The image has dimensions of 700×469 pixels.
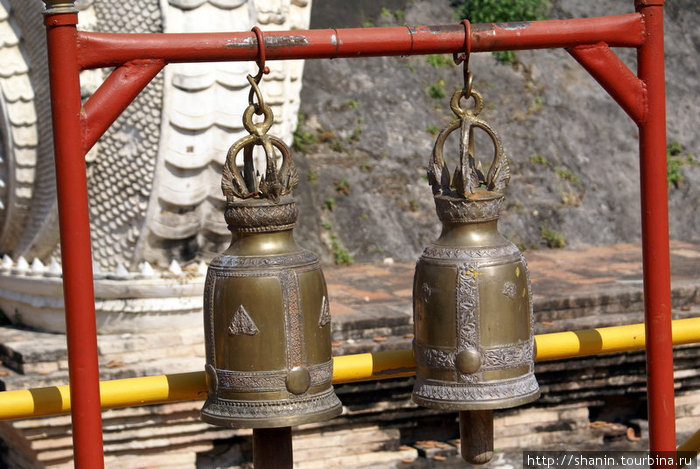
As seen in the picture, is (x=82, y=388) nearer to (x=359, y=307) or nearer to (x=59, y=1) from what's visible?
(x=59, y=1)

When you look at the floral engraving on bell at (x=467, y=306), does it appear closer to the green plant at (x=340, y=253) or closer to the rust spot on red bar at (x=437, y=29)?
the rust spot on red bar at (x=437, y=29)

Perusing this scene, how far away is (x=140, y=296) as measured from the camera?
11.4 ft

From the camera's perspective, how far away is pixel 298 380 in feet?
6.16

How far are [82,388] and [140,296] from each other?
1654 mm

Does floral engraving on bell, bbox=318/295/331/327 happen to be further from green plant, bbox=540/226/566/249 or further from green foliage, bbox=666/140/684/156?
green foliage, bbox=666/140/684/156

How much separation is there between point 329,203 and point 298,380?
341 centimetres

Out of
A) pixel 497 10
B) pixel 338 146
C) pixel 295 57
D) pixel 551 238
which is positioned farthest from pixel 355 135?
pixel 295 57

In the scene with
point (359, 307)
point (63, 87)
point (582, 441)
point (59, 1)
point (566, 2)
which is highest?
point (566, 2)

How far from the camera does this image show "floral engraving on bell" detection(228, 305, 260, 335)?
1872 millimetres

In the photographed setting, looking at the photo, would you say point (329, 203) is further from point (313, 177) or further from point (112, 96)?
point (112, 96)

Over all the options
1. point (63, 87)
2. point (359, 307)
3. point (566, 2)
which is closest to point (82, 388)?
point (63, 87)

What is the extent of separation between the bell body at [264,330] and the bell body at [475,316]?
0.22m

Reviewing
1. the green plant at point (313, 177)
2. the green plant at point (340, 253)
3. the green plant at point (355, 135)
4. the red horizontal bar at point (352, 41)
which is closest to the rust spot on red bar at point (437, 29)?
the red horizontal bar at point (352, 41)

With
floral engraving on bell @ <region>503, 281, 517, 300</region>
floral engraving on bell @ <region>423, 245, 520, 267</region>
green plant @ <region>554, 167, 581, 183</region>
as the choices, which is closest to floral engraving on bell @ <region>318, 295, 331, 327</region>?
Result: floral engraving on bell @ <region>423, 245, 520, 267</region>
